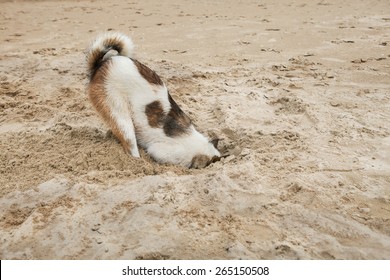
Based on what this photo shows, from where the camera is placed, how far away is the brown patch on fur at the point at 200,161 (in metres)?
3.64

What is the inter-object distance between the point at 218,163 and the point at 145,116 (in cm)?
79

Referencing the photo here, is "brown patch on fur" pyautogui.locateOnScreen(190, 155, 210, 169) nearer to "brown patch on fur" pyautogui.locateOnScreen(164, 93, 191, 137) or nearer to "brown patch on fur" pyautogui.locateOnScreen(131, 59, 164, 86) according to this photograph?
"brown patch on fur" pyautogui.locateOnScreen(164, 93, 191, 137)

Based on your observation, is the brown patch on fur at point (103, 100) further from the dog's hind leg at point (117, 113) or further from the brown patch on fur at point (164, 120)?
the brown patch on fur at point (164, 120)

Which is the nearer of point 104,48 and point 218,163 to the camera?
point 218,163

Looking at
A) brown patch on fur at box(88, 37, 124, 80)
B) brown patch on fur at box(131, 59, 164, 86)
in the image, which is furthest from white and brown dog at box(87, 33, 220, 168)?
brown patch on fur at box(88, 37, 124, 80)

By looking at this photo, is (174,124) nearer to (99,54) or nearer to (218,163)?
(218,163)

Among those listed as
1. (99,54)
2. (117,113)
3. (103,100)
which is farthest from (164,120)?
(99,54)

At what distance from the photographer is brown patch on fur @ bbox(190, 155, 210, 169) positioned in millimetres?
3637

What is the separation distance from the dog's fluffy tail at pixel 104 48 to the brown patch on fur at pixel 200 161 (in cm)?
128

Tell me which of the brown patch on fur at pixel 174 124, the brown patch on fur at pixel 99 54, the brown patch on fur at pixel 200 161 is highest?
the brown patch on fur at pixel 99 54

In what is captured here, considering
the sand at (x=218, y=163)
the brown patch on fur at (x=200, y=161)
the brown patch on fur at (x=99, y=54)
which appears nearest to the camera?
the sand at (x=218, y=163)

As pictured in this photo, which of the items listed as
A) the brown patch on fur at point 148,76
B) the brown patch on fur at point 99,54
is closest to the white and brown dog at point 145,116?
the brown patch on fur at point 148,76

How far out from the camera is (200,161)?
3639mm

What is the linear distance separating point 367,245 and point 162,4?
9939 millimetres
